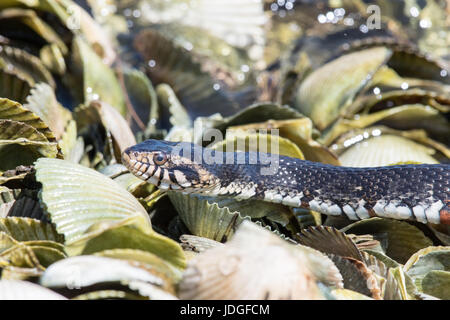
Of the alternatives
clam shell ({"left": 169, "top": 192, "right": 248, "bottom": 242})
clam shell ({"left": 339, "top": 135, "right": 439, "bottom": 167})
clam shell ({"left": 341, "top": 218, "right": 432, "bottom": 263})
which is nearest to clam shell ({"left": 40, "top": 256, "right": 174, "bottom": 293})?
clam shell ({"left": 169, "top": 192, "right": 248, "bottom": 242})

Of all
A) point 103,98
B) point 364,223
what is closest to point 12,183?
point 103,98

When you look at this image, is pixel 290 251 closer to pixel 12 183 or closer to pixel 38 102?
pixel 12 183

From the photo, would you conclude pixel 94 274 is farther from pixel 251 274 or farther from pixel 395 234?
pixel 395 234

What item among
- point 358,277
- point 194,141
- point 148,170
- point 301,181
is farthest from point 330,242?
point 194,141

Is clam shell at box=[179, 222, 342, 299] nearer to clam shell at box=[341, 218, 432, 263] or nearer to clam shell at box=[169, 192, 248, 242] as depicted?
clam shell at box=[169, 192, 248, 242]

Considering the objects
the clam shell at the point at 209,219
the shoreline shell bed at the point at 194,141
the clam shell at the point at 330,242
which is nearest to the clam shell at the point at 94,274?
the shoreline shell bed at the point at 194,141
